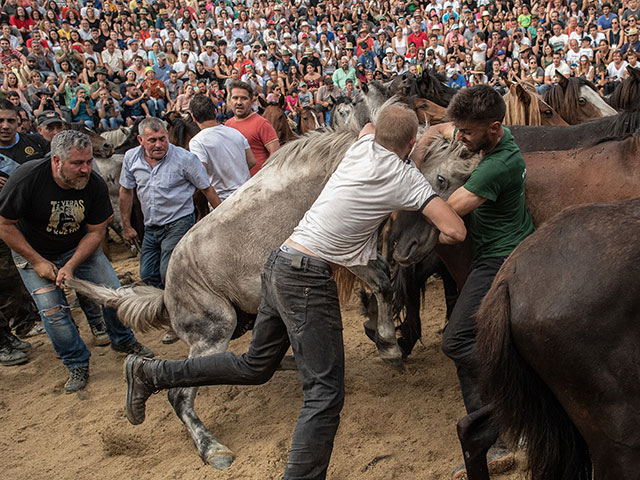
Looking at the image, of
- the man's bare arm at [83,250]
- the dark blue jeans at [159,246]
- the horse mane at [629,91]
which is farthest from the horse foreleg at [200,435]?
the horse mane at [629,91]

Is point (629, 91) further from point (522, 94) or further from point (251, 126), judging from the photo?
point (251, 126)

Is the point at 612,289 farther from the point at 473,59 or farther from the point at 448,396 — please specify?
the point at 473,59

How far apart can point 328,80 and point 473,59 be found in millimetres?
4555

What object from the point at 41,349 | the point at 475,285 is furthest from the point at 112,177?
the point at 475,285

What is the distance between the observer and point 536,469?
2551 mm

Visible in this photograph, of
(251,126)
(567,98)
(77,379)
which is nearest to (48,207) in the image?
(77,379)

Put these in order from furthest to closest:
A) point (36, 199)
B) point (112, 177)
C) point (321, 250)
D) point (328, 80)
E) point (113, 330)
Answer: point (328, 80)
point (112, 177)
point (113, 330)
point (36, 199)
point (321, 250)

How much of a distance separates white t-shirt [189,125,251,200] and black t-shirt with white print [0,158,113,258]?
1019 mm

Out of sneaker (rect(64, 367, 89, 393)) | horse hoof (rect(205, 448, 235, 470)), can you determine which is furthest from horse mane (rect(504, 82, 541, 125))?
sneaker (rect(64, 367, 89, 393))

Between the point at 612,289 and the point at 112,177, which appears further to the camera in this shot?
the point at 112,177

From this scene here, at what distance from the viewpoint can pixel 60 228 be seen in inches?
201

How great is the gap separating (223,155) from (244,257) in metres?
1.91

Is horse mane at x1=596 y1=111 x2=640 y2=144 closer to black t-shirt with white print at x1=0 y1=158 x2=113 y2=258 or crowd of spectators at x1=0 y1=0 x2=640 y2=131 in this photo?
black t-shirt with white print at x1=0 y1=158 x2=113 y2=258

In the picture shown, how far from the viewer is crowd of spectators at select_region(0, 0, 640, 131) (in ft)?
→ 48.4
